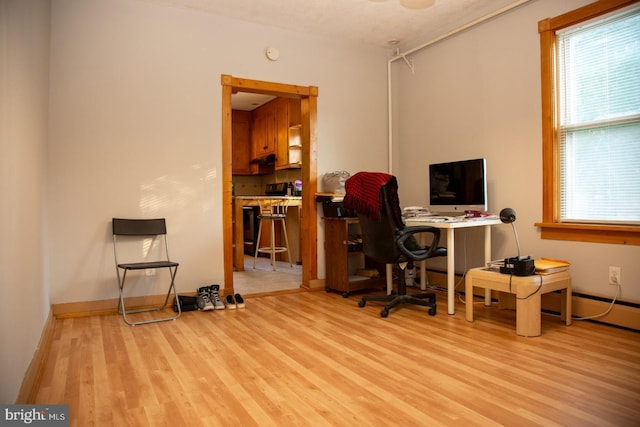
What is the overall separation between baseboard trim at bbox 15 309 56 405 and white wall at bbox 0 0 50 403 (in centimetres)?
5

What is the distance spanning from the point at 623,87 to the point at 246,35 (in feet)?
10.4

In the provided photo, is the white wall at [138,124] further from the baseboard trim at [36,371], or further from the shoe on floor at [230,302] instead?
the baseboard trim at [36,371]

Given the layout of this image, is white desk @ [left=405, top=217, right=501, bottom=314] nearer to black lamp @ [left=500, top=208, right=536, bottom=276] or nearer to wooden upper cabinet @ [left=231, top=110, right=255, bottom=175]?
black lamp @ [left=500, top=208, right=536, bottom=276]

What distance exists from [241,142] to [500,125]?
5251mm

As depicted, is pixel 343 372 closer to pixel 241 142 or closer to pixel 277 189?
pixel 277 189

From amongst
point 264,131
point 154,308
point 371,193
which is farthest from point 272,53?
point 264,131

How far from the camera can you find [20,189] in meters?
2.06

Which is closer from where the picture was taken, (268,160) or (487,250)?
(487,250)

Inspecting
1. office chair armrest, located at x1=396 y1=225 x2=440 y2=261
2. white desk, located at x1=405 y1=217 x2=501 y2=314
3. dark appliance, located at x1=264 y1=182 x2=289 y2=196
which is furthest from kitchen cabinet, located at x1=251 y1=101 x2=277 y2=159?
office chair armrest, located at x1=396 y1=225 x2=440 y2=261

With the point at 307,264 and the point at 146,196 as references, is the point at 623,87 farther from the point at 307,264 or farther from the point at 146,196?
the point at 146,196

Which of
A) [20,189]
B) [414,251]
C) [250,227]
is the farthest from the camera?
[250,227]

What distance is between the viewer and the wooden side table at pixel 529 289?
288cm

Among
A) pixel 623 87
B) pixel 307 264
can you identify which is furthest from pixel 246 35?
pixel 623 87

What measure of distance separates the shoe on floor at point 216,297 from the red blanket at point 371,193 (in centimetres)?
144
